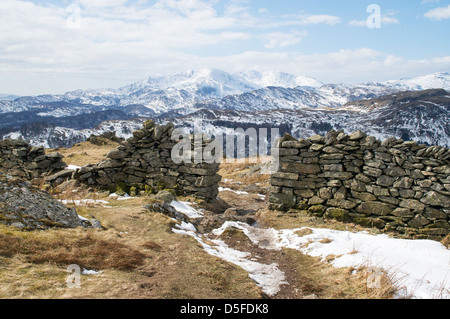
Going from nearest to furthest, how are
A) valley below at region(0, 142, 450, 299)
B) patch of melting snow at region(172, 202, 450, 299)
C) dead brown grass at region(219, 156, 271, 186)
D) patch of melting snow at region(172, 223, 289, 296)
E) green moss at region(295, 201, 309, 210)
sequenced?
valley below at region(0, 142, 450, 299), patch of melting snow at region(172, 202, 450, 299), patch of melting snow at region(172, 223, 289, 296), green moss at region(295, 201, 309, 210), dead brown grass at region(219, 156, 271, 186)

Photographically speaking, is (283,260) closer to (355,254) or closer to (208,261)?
(355,254)

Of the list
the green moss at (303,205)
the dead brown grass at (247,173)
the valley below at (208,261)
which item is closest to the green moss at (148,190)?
the valley below at (208,261)

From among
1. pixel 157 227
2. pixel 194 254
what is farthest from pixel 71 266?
pixel 157 227

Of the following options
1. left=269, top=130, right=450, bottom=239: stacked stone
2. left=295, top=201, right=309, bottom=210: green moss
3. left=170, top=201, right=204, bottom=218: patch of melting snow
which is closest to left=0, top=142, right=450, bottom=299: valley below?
left=170, top=201, right=204, bottom=218: patch of melting snow

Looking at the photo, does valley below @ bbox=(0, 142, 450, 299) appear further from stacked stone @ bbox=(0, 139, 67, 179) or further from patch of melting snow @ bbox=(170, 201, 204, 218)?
stacked stone @ bbox=(0, 139, 67, 179)

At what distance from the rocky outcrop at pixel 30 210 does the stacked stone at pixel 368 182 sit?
857 centimetres

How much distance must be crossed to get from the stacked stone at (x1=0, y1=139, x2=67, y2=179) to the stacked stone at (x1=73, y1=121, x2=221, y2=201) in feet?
11.4

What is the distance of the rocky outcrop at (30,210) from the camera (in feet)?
21.0

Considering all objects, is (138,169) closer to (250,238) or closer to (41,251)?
(250,238)

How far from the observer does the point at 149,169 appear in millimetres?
15203

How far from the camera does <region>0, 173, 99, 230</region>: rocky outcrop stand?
6410 millimetres

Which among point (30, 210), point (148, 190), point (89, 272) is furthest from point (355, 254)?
point (148, 190)

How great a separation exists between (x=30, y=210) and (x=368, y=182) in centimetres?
1177
